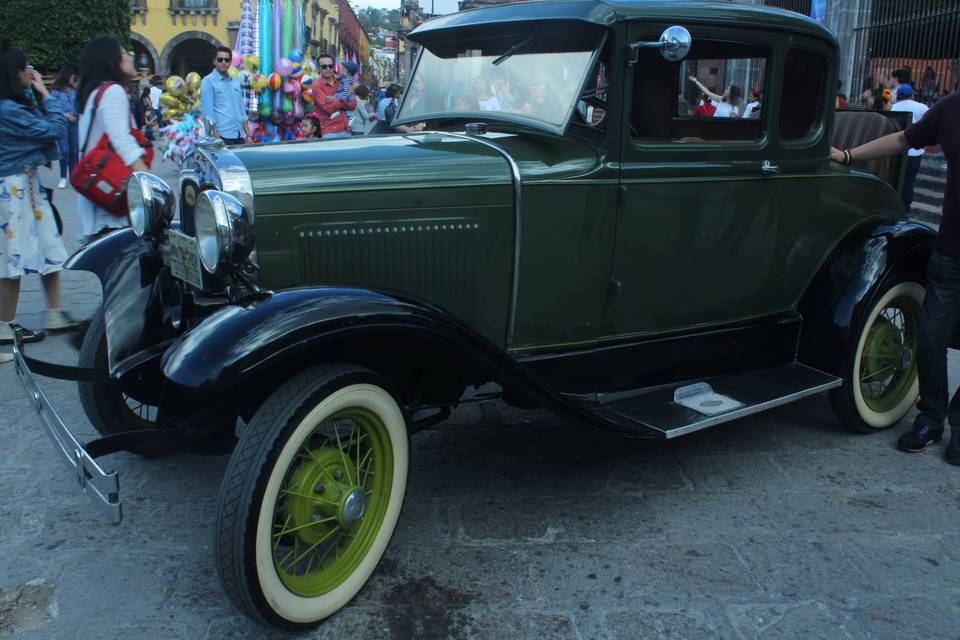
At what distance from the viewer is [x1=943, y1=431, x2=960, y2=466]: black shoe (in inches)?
144

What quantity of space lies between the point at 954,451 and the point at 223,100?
8583 millimetres

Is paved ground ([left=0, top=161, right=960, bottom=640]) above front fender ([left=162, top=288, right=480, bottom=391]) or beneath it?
beneath

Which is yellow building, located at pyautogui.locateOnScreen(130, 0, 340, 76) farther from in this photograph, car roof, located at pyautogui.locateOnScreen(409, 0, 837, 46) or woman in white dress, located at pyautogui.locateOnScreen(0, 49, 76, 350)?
car roof, located at pyautogui.locateOnScreen(409, 0, 837, 46)

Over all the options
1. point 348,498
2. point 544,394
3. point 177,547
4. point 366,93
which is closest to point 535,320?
point 544,394

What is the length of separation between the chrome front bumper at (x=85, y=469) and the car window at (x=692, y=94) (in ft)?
7.11

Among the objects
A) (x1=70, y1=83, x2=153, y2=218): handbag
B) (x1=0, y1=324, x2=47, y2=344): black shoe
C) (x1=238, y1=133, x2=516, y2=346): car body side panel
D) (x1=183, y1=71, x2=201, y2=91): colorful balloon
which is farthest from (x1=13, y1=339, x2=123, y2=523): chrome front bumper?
(x1=183, y1=71, x2=201, y2=91): colorful balloon

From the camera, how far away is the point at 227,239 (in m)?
2.38

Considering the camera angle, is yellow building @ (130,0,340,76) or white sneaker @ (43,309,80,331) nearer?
white sneaker @ (43,309,80,331)

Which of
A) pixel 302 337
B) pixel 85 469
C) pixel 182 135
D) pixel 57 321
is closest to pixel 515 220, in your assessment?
pixel 302 337

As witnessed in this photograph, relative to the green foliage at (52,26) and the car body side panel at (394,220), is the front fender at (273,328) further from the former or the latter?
the green foliage at (52,26)

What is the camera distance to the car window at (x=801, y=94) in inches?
140

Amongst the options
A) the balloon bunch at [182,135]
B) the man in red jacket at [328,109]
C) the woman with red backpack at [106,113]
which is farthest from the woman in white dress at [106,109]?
the balloon bunch at [182,135]

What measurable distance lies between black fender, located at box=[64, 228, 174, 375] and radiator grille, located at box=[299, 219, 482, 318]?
2.35 ft

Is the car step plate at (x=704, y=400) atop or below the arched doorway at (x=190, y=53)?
below
